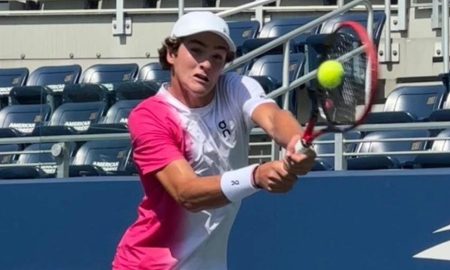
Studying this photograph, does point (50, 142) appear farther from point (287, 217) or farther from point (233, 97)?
point (233, 97)

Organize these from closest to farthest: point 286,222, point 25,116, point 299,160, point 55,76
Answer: point 299,160
point 286,222
point 25,116
point 55,76

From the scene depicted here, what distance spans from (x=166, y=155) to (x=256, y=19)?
24.2 feet

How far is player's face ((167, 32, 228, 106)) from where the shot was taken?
401cm

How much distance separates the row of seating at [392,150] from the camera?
7.60 meters

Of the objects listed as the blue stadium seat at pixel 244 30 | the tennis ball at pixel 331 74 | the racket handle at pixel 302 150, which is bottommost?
the blue stadium seat at pixel 244 30

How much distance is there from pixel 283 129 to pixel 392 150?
4266 mm

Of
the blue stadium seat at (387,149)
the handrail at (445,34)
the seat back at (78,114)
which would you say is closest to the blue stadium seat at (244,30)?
the seat back at (78,114)

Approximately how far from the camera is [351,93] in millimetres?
3895

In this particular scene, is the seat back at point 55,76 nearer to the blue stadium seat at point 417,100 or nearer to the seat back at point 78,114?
the seat back at point 78,114

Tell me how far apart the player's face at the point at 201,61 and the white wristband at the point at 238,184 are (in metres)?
0.35

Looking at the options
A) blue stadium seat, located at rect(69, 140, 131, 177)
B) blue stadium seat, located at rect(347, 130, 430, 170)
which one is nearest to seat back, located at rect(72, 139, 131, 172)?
blue stadium seat, located at rect(69, 140, 131, 177)

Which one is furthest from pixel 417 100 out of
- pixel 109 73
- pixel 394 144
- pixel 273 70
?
pixel 109 73

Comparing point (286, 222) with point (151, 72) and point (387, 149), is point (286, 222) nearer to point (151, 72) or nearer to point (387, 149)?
point (387, 149)

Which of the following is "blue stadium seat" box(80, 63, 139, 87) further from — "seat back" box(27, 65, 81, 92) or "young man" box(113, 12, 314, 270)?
"young man" box(113, 12, 314, 270)
